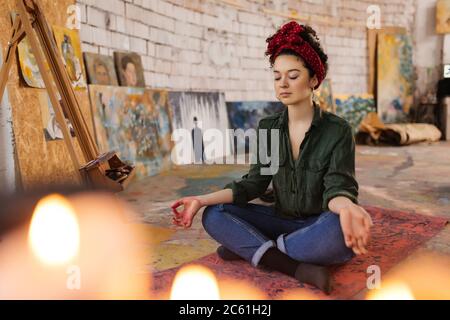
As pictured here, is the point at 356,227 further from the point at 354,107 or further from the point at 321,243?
the point at 354,107

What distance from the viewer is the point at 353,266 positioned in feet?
6.20

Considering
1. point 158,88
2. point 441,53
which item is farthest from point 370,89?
point 158,88

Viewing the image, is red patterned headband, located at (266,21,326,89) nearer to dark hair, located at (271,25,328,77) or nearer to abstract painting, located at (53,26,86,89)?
dark hair, located at (271,25,328,77)

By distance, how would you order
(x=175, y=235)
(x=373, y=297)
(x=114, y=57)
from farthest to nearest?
(x=114, y=57)
(x=175, y=235)
(x=373, y=297)

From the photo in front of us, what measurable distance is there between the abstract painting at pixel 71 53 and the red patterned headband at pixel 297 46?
2.37 metres

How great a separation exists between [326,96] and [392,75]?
5.32ft

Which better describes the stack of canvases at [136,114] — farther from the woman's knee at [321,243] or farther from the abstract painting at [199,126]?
the woman's knee at [321,243]

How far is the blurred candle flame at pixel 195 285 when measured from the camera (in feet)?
5.26

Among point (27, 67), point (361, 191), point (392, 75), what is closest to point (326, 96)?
point (392, 75)

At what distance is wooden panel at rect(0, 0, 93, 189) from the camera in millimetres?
2957

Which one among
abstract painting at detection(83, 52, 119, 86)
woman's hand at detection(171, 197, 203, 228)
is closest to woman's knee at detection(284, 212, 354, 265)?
woman's hand at detection(171, 197, 203, 228)

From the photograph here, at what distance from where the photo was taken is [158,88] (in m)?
5.02

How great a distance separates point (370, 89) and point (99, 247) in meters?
7.07

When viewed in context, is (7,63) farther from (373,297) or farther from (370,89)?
(370,89)
